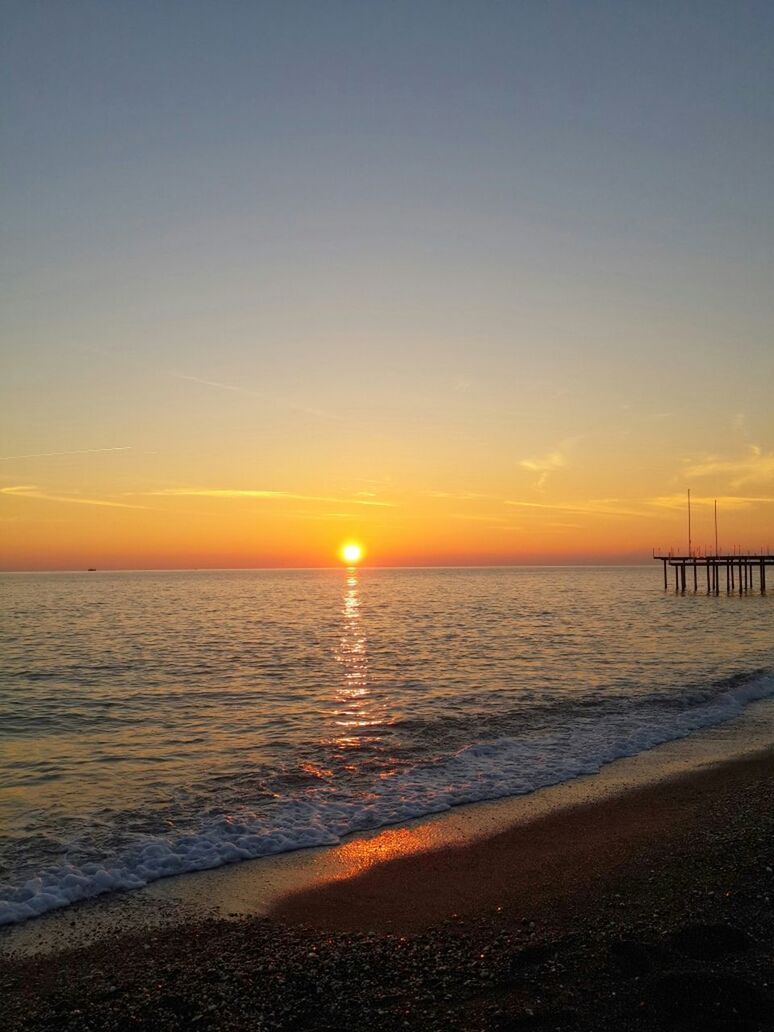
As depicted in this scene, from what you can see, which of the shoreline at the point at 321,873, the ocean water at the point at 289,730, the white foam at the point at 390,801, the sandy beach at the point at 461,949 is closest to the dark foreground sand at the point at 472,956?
the sandy beach at the point at 461,949

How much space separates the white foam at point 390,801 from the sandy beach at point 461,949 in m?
0.59

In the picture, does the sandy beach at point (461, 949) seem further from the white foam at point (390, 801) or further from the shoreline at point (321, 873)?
the white foam at point (390, 801)

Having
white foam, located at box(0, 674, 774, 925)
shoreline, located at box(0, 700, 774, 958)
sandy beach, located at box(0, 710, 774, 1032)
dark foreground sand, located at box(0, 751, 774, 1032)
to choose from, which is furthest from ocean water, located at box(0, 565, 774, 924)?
dark foreground sand, located at box(0, 751, 774, 1032)

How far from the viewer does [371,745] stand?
16891 millimetres

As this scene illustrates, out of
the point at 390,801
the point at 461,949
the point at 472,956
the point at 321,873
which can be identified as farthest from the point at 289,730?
the point at 472,956

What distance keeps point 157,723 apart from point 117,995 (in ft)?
44.0

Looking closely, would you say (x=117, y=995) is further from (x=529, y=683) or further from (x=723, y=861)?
(x=529, y=683)

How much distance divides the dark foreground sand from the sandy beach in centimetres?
2

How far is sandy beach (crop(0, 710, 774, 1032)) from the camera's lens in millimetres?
5797

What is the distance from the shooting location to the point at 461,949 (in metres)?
6.94

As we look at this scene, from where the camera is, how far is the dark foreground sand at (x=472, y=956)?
5762mm

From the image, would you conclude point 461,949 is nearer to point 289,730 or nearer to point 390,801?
point 390,801

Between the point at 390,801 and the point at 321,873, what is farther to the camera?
the point at 390,801

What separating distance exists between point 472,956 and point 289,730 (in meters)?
12.1
